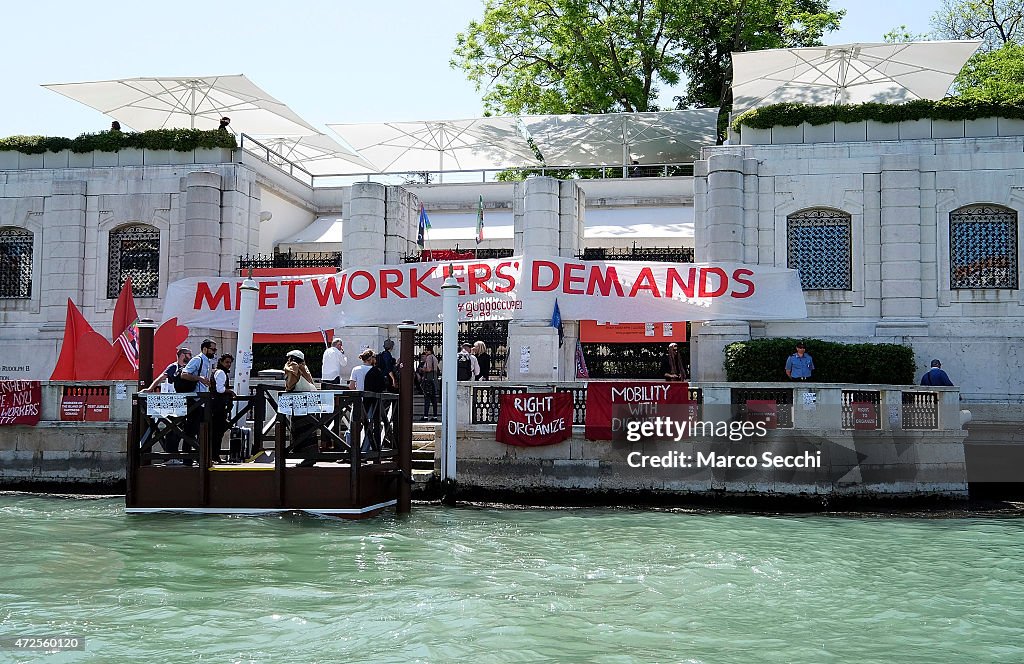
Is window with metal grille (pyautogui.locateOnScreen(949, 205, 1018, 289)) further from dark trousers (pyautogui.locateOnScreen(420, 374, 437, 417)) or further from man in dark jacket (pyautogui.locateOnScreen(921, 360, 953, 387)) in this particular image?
dark trousers (pyautogui.locateOnScreen(420, 374, 437, 417))

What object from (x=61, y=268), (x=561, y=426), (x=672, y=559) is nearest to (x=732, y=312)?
(x=561, y=426)

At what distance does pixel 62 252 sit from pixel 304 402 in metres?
12.8

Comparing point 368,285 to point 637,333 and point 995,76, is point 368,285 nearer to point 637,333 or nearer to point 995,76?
point 637,333

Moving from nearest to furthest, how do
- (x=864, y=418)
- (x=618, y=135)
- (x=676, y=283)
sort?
1. (x=864, y=418)
2. (x=676, y=283)
3. (x=618, y=135)

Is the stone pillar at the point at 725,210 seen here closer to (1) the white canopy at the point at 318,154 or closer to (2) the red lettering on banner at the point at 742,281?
(2) the red lettering on banner at the point at 742,281

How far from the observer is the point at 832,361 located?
19.0m

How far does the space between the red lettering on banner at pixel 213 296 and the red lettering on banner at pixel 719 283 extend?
10063 millimetres

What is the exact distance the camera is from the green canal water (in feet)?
27.0

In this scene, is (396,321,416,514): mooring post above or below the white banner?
below

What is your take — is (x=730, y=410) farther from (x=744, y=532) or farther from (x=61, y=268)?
(x=61, y=268)

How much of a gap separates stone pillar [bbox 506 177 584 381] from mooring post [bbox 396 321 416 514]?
15.8 ft

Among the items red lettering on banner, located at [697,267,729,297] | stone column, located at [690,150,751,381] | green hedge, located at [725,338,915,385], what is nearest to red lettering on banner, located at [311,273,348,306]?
red lettering on banner, located at [697,267,729,297]

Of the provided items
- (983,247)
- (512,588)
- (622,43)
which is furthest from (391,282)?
(622,43)

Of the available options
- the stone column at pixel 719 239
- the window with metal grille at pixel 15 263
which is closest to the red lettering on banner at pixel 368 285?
the stone column at pixel 719 239
